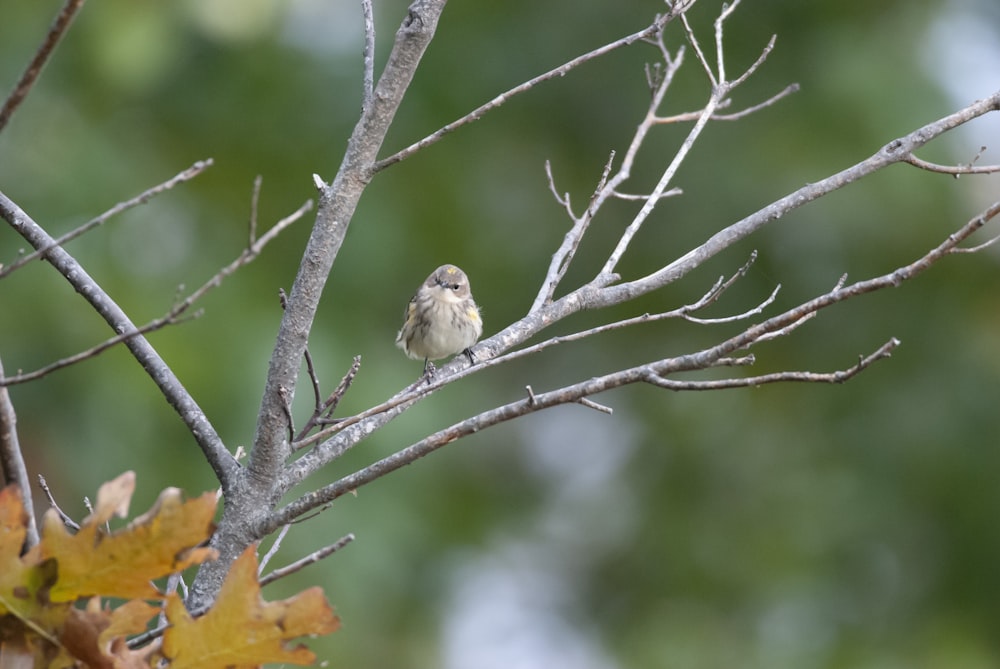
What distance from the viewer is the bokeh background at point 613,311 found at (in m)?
7.15

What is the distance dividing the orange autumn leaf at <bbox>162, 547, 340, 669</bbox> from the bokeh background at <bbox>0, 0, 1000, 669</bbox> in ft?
17.6

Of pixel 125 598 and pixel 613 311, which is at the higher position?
pixel 613 311

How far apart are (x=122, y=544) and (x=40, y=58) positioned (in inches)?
19.2

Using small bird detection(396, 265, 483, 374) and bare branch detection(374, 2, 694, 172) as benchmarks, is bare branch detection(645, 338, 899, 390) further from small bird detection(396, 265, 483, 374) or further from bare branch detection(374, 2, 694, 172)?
small bird detection(396, 265, 483, 374)

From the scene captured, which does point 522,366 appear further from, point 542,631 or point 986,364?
point 986,364

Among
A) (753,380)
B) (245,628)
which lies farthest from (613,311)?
(245,628)

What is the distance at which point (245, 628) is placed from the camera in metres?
1.24

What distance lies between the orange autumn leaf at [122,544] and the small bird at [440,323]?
3.41m

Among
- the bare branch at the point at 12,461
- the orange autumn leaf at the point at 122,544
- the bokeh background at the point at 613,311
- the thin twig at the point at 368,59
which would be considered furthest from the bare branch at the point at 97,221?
the bokeh background at the point at 613,311

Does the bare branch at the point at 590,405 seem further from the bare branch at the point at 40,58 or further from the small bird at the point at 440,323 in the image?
the small bird at the point at 440,323

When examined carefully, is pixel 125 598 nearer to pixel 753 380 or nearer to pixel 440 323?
pixel 753 380

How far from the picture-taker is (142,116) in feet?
25.4

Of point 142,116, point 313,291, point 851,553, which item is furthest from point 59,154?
point 851,553

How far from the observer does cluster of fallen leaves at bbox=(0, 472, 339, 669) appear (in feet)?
3.81
